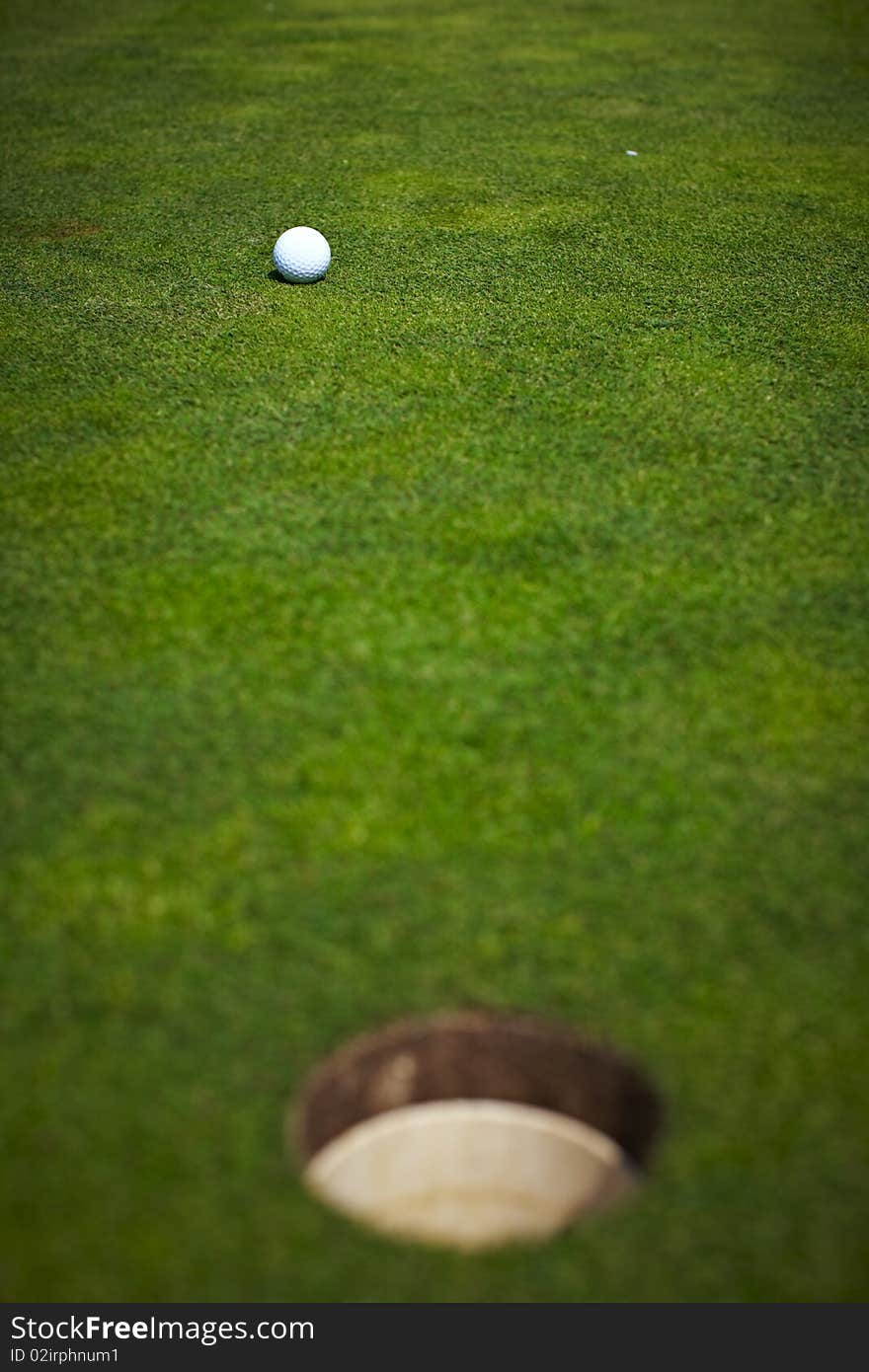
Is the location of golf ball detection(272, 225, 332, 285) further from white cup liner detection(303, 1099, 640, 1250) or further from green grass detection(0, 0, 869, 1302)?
white cup liner detection(303, 1099, 640, 1250)

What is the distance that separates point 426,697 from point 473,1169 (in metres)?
1.31

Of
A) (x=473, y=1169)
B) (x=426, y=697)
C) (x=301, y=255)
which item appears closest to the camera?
(x=473, y=1169)

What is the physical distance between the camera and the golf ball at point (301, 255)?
6.36 metres

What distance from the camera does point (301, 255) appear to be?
6359mm

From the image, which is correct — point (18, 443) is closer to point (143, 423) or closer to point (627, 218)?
point (143, 423)

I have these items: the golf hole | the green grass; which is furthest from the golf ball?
the golf hole

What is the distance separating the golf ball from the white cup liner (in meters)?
4.70

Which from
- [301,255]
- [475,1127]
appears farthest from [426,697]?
[301,255]

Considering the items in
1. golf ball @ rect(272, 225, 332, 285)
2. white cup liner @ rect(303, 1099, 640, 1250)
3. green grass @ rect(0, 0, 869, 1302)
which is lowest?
white cup liner @ rect(303, 1099, 640, 1250)

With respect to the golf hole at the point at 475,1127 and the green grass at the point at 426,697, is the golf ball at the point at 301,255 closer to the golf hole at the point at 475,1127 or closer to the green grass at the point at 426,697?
the green grass at the point at 426,697

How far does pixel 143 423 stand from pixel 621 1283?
12.7 ft

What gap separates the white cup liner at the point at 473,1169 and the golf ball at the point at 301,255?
470cm

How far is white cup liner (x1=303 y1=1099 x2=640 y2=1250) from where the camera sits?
2.73 metres

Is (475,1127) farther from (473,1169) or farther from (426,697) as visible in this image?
(426,697)
